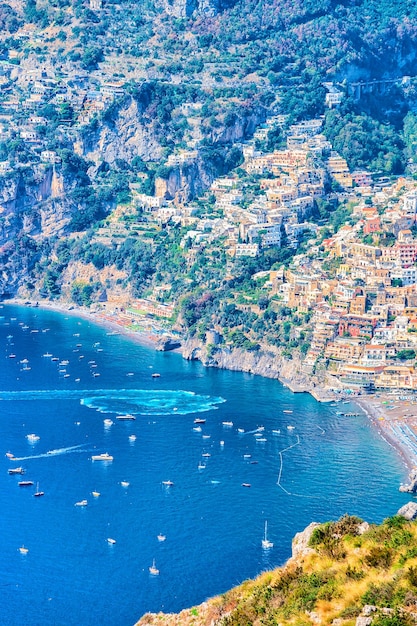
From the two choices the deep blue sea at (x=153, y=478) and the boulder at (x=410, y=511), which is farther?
the deep blue sea at (x=153, y=478)

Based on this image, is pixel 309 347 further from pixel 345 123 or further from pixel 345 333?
pixel 345 123

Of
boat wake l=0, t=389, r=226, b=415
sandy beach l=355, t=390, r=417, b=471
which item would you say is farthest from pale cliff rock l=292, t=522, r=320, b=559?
boat wake l=0, t=389, r=226, b=415

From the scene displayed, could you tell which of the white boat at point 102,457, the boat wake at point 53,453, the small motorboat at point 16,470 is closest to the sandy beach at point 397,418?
the white boat at point 102,457

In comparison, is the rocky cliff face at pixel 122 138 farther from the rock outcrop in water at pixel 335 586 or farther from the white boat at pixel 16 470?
the rock outcrop in water at pixel 335 586

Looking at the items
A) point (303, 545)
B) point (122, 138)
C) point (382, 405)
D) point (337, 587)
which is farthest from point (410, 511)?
point (122, 138)

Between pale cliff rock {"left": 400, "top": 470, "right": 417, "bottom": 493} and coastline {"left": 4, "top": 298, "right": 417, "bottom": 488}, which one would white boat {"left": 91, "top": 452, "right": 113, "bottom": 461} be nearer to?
coastline {"left": 4, "top": 298, "right": 417, "bottom": 488}

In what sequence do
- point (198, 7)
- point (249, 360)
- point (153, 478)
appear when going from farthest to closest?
1. point (198, 7)
2. point (249, 360)
3. point (153, 478)

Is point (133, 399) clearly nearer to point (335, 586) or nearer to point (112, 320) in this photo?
point (112, 320)
